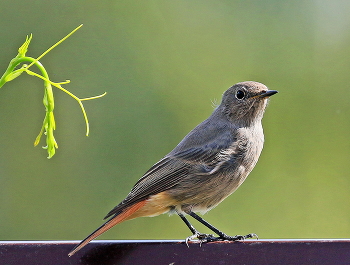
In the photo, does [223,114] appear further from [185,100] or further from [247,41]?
[247,41]

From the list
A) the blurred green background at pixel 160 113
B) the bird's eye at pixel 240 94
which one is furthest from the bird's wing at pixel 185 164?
the blurred green background at pixel 160 113

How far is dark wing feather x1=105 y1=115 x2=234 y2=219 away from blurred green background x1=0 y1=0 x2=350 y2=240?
1.78 metres

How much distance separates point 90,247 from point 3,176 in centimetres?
377

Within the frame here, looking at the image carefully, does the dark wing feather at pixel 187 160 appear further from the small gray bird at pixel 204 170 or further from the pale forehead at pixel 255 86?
the pale forehead at pixel 255 86

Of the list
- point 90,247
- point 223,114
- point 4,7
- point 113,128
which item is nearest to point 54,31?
point 4,7

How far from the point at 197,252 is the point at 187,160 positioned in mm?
1414


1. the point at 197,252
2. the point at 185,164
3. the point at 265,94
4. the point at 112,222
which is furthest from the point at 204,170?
the point at 197,252

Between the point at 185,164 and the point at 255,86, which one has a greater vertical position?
the point at 255,86

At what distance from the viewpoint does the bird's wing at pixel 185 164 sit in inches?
163

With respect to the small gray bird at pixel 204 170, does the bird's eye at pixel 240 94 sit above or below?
above

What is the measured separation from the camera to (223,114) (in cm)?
477

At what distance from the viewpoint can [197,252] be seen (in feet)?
9.76

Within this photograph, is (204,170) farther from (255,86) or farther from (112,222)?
(112,222)

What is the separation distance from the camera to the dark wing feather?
4125 mm
